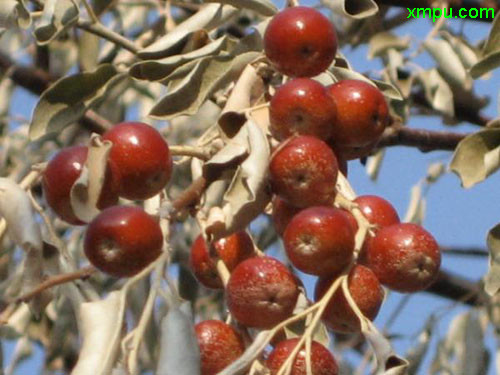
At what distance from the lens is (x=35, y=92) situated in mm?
2834

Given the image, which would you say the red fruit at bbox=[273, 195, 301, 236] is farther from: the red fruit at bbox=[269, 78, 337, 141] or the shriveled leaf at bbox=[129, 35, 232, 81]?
the shriveled leaf at bbox=[129, 35, 232, 81]

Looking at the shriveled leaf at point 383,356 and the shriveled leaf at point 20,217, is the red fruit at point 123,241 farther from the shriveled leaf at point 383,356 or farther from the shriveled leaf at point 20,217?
the shriveled leaf at point 383,356

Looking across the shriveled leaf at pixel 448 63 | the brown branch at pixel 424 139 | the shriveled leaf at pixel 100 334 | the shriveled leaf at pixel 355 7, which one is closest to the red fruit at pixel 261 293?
the shriveled leaf at pixel 100 334

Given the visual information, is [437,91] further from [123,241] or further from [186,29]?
[123,241]

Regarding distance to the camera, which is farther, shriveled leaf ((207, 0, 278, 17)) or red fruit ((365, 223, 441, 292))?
shriveled leaf ((207, 0, 278, 17))

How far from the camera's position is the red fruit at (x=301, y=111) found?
1251mm

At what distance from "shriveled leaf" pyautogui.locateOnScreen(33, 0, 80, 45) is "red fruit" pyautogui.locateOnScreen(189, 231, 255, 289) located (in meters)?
0.31

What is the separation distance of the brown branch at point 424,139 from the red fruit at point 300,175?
38.0 inches

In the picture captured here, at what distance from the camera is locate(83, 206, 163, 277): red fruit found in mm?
1176

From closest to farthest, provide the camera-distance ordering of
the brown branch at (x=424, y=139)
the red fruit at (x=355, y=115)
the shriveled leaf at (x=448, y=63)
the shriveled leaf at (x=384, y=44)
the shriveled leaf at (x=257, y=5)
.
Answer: the red fruit at (x=355, y=115), the shriveled leaf at (x=257, y=5), the brown branch at (x=424, y=139), the shriveled leaf at (x=448, y=63), the shriveled leaf at (x=384, y=44)

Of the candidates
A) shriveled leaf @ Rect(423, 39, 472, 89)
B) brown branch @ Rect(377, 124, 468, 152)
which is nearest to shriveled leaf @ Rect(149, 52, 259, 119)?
brown branch @ Rect(377, 124, 468, 152)

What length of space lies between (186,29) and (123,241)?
0.42 m

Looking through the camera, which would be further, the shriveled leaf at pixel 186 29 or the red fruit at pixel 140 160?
the shriveled leaf at pixel 186 29

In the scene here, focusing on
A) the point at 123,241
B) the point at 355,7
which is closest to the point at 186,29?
the point at 355,7
